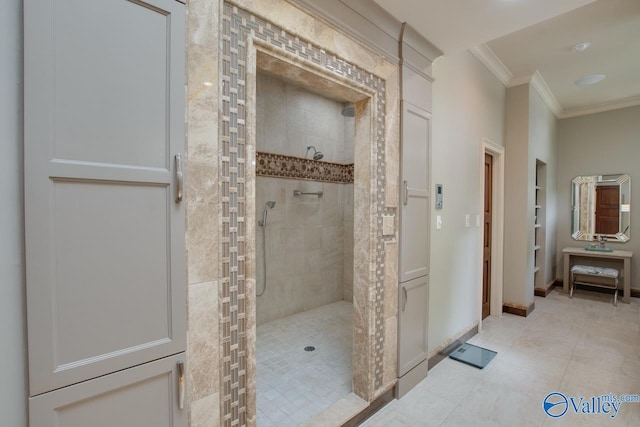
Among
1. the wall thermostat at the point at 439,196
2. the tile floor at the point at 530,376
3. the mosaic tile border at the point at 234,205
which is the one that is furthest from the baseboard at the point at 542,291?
the mosaic tile border at the point at 234,205

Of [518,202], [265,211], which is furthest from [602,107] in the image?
[265,211]

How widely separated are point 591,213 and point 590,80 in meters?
2.28

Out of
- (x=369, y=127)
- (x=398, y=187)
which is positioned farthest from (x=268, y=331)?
(x=369, y=127)

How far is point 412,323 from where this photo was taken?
220cm

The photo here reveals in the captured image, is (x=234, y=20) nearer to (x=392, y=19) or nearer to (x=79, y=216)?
(x=79, y=216)

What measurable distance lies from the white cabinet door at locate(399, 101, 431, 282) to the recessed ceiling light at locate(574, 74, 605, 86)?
2.89 meters

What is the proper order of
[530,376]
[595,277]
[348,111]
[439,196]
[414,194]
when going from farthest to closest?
[595,277] < [348,111] < [439,196] < [530,376] < [414,194]

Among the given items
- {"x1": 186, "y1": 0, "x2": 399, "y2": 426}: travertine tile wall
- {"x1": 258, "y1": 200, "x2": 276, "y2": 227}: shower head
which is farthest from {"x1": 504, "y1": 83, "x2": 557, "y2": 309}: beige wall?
{"x1": 186, "y1": 0, "x2": 399, "y2": 426}: travertine tile wall

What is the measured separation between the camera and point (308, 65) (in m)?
1.52

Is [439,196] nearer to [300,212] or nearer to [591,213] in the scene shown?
[300,212]

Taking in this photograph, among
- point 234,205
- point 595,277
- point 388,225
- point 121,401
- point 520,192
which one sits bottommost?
point 595,277

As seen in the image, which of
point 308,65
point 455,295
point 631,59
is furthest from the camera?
point 631,59

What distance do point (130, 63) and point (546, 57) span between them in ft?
12.9

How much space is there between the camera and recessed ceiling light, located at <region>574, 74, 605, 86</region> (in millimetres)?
3532
